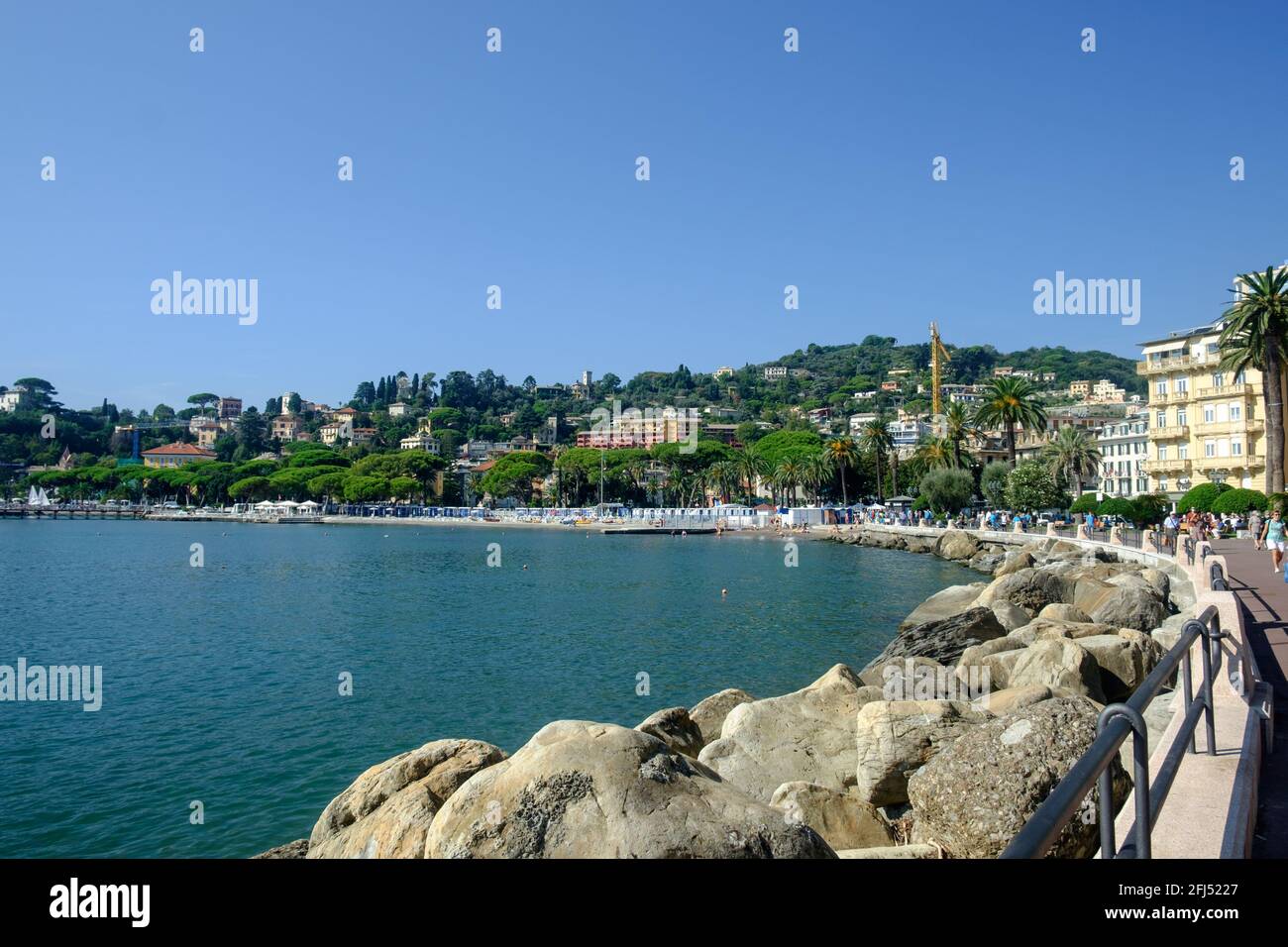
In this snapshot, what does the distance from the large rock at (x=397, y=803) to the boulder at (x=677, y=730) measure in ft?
8.61

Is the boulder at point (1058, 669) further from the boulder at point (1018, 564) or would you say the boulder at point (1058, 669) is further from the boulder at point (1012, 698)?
the boulder at point (1018, 564)

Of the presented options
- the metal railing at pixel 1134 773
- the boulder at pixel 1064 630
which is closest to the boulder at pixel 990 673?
the boulder at pixel 1064 630

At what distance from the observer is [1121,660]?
44.0 ft

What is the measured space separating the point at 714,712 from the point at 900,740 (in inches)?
182

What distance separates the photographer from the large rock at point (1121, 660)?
43.1ft

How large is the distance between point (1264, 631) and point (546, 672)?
1512 centimetres

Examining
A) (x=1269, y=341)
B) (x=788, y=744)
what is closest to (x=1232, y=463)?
(x=1269, y=341)

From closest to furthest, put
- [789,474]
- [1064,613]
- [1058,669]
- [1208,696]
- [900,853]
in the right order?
[1208,696], [900,853], [1058,669], [1064,613], [789,474]

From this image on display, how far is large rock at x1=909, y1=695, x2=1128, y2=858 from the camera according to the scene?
7.09 metres

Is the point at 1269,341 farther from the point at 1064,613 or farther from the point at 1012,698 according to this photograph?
the point at 1012,698
